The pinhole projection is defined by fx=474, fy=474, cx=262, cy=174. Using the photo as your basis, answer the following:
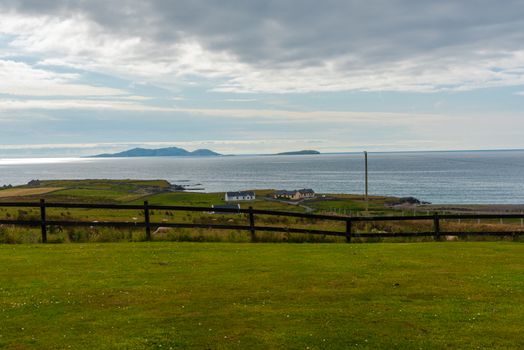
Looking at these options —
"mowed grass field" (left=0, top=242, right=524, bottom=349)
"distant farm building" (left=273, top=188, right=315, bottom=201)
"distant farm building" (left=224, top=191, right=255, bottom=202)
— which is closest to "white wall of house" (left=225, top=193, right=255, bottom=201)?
"distant farm building" (left=224, top=191, right=255, bottom=202)

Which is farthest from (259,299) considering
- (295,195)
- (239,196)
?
(295,195)

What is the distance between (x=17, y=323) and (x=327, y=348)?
17.6 ft

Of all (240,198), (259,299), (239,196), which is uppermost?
(259,299)

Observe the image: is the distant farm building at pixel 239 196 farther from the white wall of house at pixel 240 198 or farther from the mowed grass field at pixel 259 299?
the mowed grass field at pixel 259 299

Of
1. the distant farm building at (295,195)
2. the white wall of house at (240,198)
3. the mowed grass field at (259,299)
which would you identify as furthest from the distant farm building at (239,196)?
the mowed grass field at (259,299)

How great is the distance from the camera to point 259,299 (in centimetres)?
977

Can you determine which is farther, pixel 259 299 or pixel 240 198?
pixel 240 198

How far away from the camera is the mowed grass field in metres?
7.52

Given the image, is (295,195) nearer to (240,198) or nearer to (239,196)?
(240,198)

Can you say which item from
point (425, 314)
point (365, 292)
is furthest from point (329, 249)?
point (425, 314)

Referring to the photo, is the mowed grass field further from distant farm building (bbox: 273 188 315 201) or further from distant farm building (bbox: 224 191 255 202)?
distant farm building (bbox: 273 188 315 201)

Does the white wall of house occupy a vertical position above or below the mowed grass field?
below

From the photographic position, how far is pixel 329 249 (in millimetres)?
16672

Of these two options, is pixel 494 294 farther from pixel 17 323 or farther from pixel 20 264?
pixel 20 264
